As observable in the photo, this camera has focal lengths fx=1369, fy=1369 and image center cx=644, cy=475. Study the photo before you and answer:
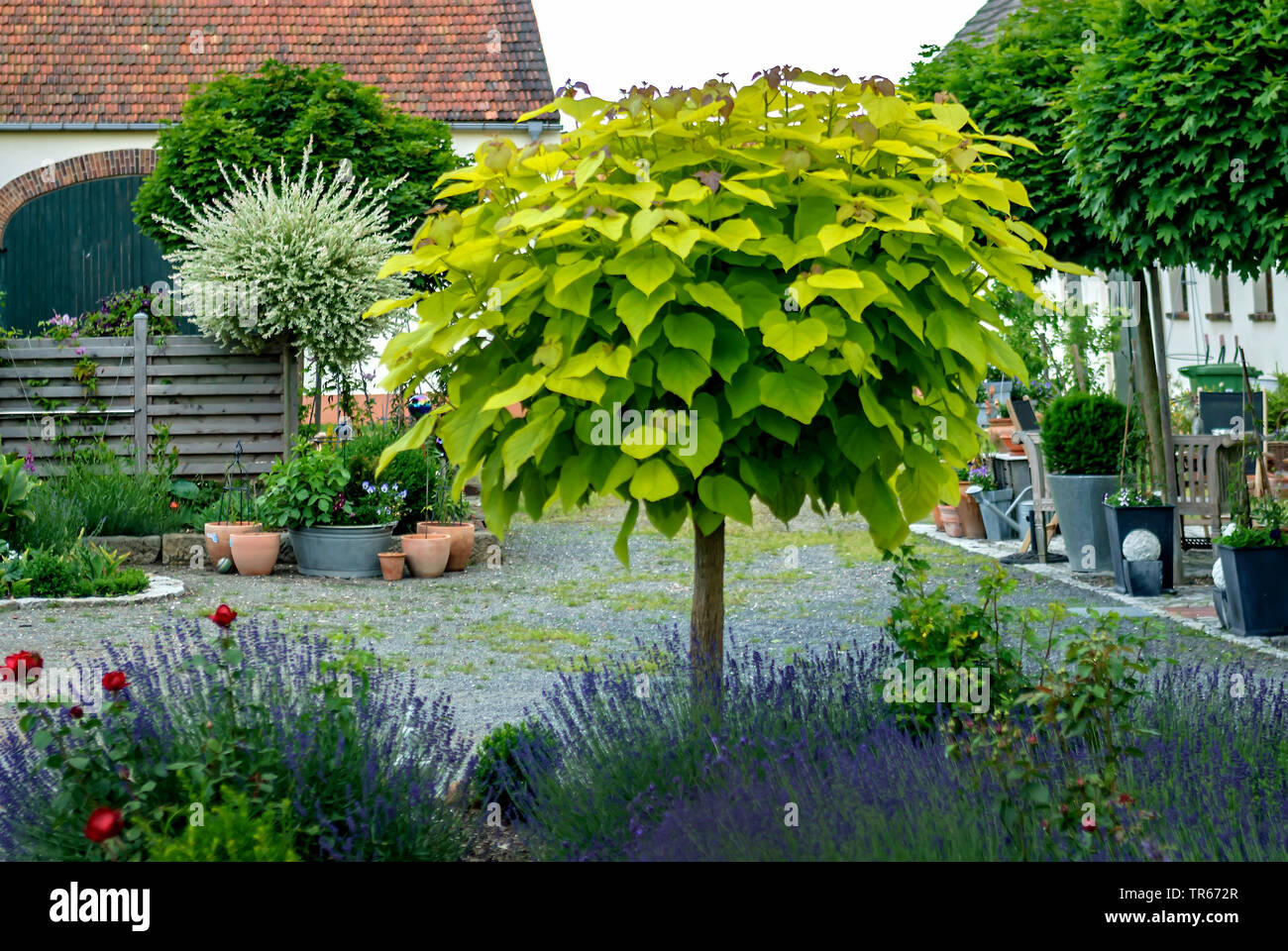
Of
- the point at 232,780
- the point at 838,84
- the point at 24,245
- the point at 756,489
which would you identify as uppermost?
the point at 24,245

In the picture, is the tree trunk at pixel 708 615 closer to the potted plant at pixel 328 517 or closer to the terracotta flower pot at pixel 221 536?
the potted plant at pixel 328 517

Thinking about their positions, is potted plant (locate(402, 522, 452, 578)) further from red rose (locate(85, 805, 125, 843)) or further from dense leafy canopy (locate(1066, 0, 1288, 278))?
red rose (locate(85, 805, 125, 843))

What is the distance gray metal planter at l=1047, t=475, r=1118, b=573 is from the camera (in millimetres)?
9422

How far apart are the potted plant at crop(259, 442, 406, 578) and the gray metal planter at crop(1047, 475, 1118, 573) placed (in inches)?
191

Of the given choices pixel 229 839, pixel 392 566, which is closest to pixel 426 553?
pixel 392 566

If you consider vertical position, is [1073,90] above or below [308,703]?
above

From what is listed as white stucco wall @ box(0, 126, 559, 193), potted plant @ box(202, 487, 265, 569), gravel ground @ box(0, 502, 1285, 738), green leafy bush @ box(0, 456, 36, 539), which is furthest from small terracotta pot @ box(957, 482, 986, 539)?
white stucco wall @ box(0, 126, 559, 193)

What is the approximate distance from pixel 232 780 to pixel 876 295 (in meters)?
1.97

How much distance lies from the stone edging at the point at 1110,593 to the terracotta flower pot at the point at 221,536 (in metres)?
5.69

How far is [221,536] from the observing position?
1029 centimetres
